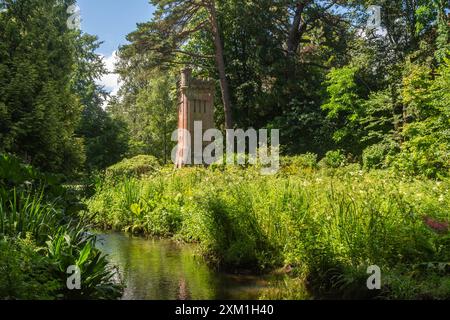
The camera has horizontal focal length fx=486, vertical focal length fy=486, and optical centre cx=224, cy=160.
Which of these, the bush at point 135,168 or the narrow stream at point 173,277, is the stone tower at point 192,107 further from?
the narrow stream at point 173,277

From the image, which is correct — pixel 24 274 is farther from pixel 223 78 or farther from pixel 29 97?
pixel 223 78

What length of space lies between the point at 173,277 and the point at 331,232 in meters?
2.10

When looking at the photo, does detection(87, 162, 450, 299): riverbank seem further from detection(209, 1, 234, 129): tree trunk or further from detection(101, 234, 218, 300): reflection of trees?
detection(209, 1, 234, 129): tree trunk

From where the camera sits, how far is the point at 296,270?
603cm

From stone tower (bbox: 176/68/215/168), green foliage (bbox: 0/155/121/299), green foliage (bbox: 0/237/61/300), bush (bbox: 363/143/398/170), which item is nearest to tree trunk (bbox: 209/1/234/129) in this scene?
stone tower (bbox: 176/68/215/168)

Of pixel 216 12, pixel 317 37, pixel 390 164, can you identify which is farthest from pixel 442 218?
pixel 317 37

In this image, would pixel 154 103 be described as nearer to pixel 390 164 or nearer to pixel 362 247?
pixel 390 164

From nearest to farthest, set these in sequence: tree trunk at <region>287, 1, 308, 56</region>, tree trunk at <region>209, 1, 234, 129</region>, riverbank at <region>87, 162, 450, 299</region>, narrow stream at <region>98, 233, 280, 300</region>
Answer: riverbank at <region>87, 162, 450, 299</region> → narrow stream at <region>98, 233, 280, 300</region> → tree trunk at <region>209, 1, 234, 129</region> → tree trunk at <region>287, 1, 308, 56</region>

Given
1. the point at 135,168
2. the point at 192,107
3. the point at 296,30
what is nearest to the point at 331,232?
the point at 135,168


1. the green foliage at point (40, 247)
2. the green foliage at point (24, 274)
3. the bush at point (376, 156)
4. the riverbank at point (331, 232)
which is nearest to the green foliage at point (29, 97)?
the riverbank at point (331, 232)

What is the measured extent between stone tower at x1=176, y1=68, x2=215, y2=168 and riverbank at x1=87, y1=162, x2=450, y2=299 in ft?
32.6

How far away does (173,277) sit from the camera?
6.29 meters

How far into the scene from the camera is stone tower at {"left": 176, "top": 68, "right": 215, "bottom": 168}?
1905 centimetres

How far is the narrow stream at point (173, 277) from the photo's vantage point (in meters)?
5.49
